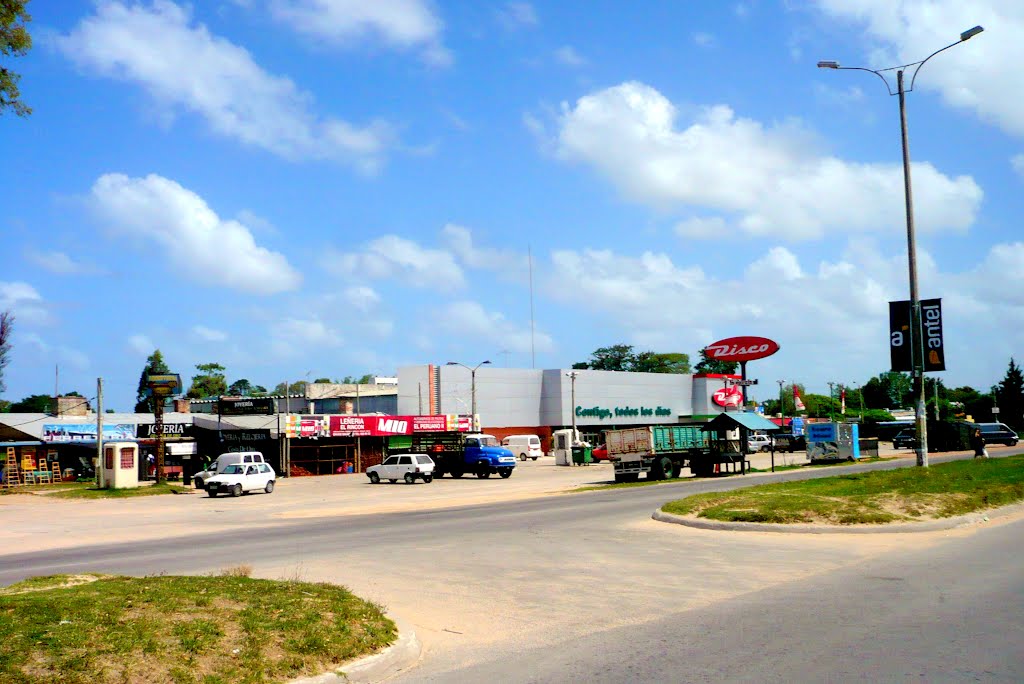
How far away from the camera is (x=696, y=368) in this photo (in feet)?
541

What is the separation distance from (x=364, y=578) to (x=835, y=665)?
8074mm

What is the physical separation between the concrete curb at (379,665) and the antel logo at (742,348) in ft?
195

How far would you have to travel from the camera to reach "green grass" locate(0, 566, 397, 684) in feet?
23.6

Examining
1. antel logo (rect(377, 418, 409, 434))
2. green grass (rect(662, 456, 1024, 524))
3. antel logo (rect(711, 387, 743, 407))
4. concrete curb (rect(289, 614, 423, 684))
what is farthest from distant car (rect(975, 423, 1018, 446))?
concrete curb (rect(289, 614, 423, 684))

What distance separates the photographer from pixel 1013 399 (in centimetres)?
10594

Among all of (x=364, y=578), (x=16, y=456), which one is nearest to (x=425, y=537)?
(x=364, y=578)

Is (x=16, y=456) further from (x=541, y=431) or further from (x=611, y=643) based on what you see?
(x=611, y=643)

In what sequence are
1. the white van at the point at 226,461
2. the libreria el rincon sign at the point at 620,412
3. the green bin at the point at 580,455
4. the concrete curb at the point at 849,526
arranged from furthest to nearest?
the libreria el rincon sign at the point at 620,412, the green bin at the point at 580,455, the white van at the point at 226,461, the concrete curb at the point at 849,526

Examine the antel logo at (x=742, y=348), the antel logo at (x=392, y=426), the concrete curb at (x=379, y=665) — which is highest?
the antel logo at (x=742, y=348)

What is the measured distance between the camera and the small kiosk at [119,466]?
153 ft

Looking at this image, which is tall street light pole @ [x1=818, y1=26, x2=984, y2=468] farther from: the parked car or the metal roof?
the parked car

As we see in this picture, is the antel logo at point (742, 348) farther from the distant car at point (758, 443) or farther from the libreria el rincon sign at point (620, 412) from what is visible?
the libreria el rincon sign at point (620, 412)

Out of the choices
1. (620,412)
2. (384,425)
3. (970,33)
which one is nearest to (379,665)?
(970,33)

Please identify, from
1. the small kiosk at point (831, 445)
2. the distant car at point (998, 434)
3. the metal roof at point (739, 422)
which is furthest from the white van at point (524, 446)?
the metal roof at point (739, 422)
